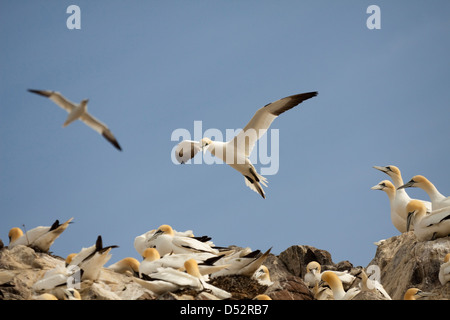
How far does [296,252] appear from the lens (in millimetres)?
15672

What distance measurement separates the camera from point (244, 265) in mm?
11875

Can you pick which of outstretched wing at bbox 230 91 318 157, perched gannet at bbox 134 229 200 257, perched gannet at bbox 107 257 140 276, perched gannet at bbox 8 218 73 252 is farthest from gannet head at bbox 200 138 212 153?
perched gannet at bbox 107 257 140 276

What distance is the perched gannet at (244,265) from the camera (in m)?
11.8

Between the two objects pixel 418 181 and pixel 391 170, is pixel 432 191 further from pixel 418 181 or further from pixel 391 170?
pixel 391 170

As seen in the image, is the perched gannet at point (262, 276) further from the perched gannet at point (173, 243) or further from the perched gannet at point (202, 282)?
the perched gannet at point (202, 282)

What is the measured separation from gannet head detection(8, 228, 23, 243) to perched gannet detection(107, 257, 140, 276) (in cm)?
226

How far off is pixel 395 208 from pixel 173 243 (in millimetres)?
5215

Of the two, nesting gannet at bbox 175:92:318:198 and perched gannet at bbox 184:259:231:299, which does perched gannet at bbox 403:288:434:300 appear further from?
nesting gannet at bbox 175:92:318:198

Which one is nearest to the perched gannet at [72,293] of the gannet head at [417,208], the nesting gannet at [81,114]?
the nesting gannet at [81,114]

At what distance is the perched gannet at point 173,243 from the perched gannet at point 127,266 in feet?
2.42

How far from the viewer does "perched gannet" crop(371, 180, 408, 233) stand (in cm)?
1605

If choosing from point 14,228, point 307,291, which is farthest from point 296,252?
point 14,228
